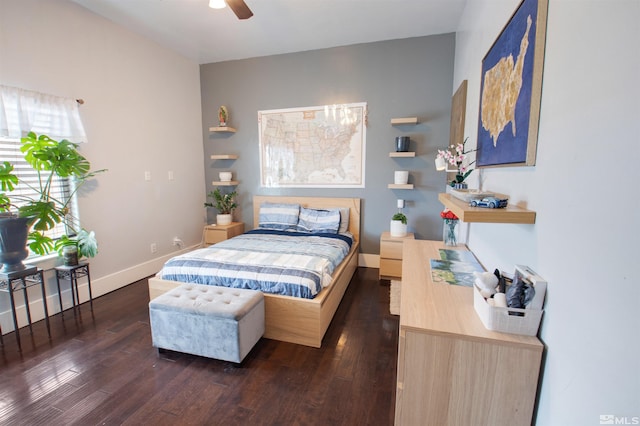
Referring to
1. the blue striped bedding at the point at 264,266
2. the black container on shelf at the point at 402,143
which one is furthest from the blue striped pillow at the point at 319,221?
the black container on shelf at the point at 402,143

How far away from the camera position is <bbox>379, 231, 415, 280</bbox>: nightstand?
325 centimetres

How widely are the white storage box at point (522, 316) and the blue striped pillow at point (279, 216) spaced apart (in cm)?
286

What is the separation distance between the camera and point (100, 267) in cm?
297

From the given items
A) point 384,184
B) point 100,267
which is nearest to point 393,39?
point 384,184

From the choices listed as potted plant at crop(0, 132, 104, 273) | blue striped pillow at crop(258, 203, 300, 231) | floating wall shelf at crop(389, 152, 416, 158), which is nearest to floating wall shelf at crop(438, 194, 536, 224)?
floating wall shelf at crop(389, 152, 416, 158)

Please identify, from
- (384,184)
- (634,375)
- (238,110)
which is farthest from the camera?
(238,110)

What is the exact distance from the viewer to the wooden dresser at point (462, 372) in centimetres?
101

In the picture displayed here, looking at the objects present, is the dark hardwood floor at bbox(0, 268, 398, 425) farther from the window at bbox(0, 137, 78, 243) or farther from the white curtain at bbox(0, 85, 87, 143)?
the white curtain at bbox(0, 85, 87, 143)

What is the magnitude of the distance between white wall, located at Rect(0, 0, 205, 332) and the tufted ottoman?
1494 mm

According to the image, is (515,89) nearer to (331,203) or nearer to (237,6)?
(237,6)

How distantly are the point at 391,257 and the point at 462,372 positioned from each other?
223cm

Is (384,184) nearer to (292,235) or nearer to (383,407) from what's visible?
(292,235)

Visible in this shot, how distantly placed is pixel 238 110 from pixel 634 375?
4.43 meters

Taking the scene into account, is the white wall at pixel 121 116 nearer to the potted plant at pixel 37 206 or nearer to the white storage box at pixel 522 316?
the potted plant at pixel 37 206
